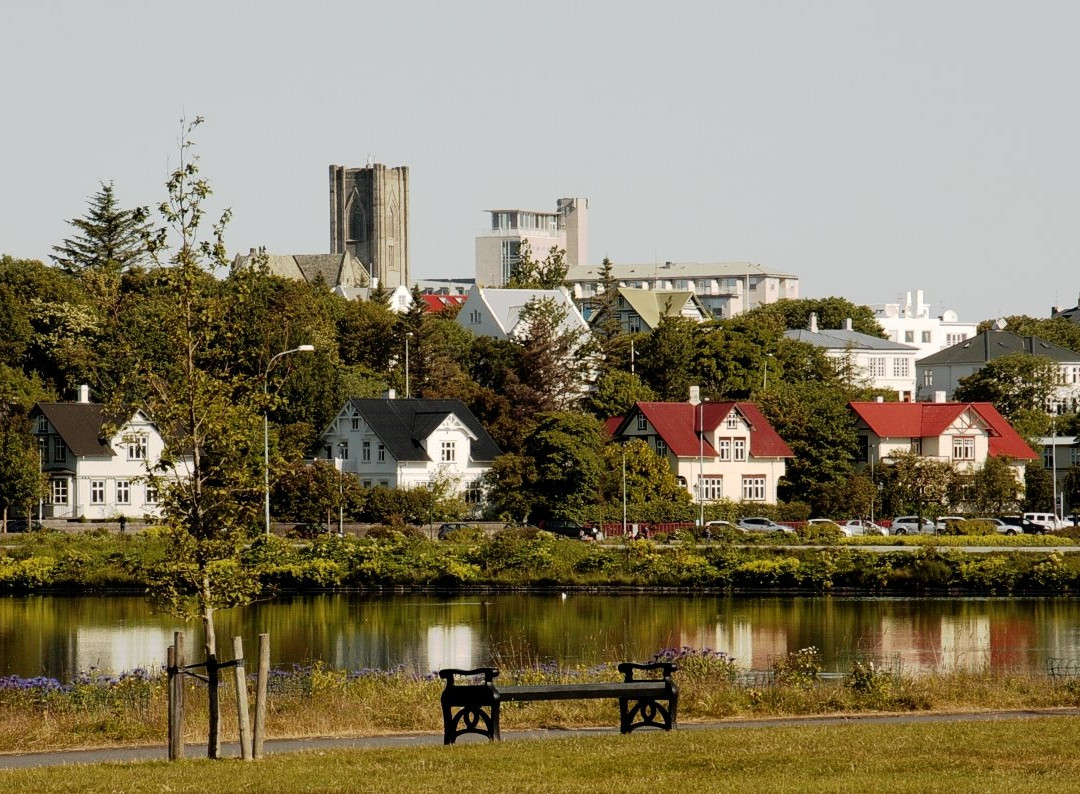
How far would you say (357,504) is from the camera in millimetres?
80438

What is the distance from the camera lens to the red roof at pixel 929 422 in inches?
3981

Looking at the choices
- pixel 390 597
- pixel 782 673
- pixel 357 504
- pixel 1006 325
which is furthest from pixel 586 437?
pixel 1006 325

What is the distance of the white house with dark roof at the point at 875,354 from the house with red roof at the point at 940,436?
1992 inches

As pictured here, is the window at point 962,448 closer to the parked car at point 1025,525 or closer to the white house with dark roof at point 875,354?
the parked car at point 1025,525

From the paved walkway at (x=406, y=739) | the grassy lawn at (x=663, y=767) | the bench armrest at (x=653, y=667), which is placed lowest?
the paved walkway at (x=406, y=739)

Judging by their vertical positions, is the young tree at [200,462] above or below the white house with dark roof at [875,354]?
below

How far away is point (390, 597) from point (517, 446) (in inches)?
1291

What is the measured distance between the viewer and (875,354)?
15862 cm

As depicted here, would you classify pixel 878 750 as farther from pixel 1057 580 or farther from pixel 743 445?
pixel 743 445

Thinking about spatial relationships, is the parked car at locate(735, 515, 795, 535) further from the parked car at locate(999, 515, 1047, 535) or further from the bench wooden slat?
the bench wooden slat

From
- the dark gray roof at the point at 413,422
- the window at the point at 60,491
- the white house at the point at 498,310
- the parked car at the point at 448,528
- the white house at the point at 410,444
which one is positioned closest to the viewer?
the parked car at the point at 448,528

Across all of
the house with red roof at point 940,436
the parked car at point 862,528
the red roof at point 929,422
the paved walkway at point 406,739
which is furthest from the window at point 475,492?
the paved walkway at point 406,739

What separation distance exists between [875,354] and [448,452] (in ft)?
249

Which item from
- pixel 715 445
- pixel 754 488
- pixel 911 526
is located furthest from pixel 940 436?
pixel 911 526
